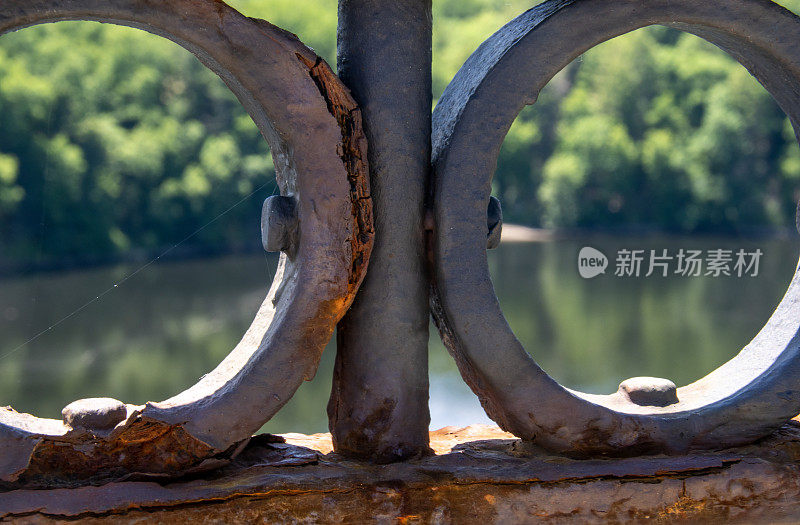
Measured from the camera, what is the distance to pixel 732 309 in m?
12.7

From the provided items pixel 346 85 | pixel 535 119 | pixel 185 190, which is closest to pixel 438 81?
pixel 535 119

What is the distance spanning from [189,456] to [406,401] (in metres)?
0.45

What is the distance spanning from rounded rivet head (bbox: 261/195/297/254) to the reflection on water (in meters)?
4.99

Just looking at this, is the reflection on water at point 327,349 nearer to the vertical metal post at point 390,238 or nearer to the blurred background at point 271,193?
the blurred background at point 271,193

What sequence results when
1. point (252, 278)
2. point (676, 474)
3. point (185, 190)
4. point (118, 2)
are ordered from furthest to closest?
point (185, 190)
point (252, 278)
point (676, 474)
point (118, 2)

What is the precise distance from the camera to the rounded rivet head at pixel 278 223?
5.26ft

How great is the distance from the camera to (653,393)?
1.85 m

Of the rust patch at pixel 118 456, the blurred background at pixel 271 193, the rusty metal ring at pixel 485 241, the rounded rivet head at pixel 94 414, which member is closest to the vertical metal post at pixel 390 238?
the rusty metal ring at pixel 485 241

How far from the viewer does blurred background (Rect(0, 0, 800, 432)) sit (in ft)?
33.8

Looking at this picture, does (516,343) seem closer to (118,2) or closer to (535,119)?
(118,2)

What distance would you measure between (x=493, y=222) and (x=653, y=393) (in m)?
0.54

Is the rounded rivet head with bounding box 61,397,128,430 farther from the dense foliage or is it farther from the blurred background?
the dense foliage

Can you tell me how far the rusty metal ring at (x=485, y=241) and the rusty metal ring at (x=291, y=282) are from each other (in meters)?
0.19
